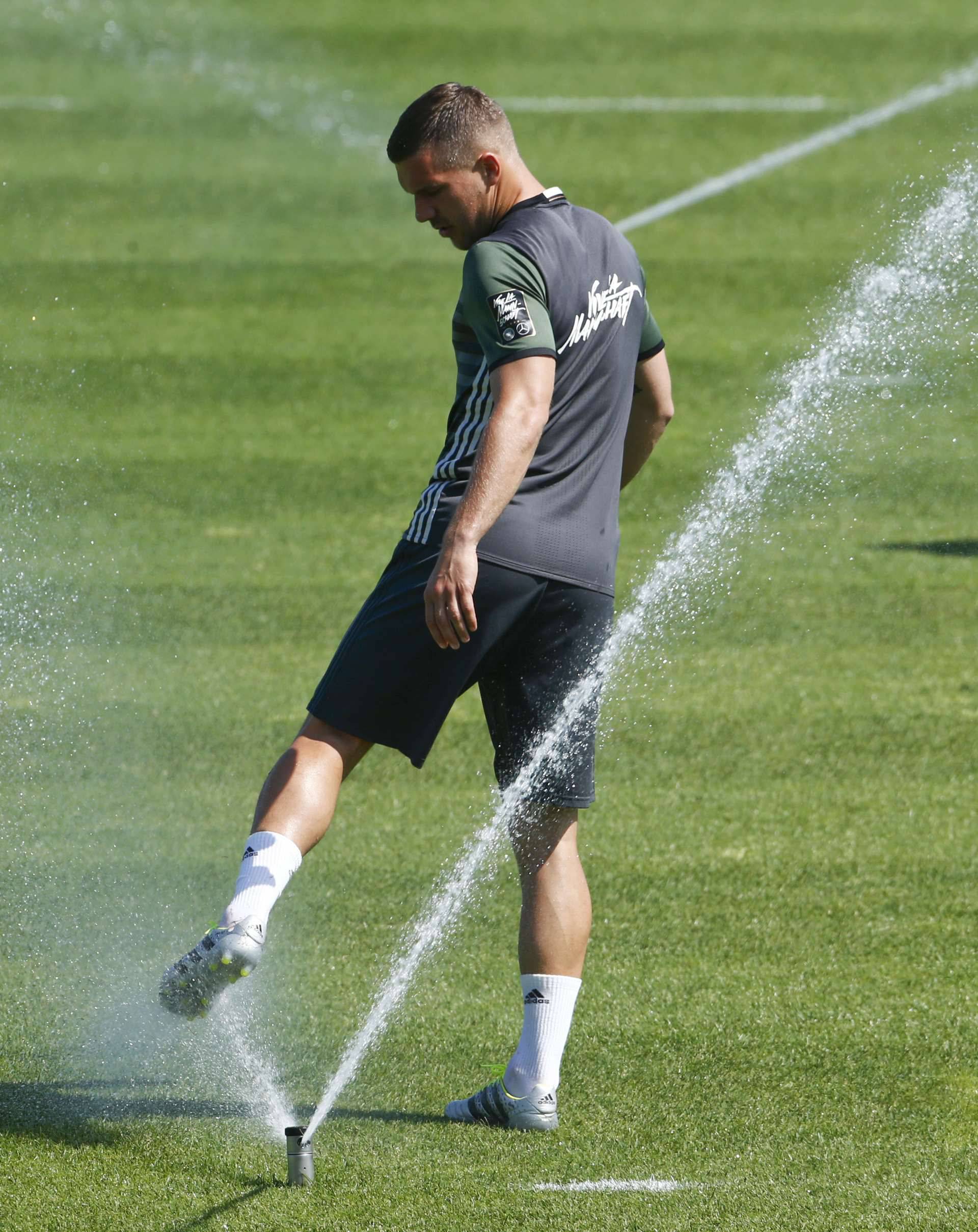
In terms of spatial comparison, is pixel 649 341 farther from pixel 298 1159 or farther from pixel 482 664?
pixel 298 1159

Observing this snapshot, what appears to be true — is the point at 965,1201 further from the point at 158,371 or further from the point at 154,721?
the point at 158,371

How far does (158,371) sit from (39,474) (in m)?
1.82

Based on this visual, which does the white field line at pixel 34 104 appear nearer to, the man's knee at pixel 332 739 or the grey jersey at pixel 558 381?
the grey jersey at pixel 558 381

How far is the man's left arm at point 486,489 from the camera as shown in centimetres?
341

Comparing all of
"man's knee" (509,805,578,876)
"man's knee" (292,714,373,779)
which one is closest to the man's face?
"man's knee" (292,714,373,779)

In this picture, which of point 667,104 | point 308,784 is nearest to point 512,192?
→ point 308,784

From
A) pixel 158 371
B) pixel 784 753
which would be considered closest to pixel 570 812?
pixel 784 753

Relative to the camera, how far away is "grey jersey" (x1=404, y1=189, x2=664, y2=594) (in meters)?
3.51

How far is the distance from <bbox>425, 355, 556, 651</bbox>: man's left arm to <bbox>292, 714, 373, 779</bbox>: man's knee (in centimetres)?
33

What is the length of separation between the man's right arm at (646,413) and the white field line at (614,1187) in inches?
60.4

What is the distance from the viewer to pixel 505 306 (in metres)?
3.46

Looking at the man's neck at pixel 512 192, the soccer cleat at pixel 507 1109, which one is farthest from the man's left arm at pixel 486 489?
the soccer cleat at pixel 507 1109

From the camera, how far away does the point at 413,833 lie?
17.9ft

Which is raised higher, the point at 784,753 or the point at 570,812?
the point at 570,812
